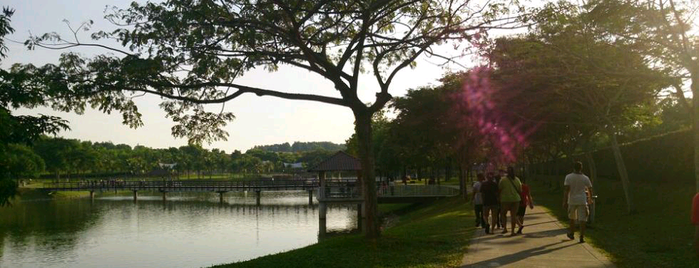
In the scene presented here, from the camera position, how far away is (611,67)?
14922 mm

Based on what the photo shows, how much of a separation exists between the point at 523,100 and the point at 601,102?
9.09ft

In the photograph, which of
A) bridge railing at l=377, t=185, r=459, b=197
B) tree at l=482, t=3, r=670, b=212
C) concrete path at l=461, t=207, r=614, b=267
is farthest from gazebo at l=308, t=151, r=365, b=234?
concrete path at l=461, t=207, r=614, b=267

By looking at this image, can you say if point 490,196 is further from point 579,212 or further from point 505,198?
point 579,212

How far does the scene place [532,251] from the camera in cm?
1142

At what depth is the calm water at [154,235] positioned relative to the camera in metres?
25.5

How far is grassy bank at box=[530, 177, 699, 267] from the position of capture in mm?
10906

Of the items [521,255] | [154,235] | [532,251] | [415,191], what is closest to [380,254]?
[521,255]

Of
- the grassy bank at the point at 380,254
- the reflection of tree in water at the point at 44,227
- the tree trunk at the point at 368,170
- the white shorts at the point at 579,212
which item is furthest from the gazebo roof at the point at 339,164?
the white shorts at the point at 579,212

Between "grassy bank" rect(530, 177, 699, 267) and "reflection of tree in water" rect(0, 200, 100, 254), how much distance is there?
942 inches

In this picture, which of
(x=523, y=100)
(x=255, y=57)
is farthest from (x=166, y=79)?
(x=523, y=100)

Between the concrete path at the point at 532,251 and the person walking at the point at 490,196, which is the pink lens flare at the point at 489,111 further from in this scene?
the concrete path at the point at 532,251

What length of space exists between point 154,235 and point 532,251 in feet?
89.5

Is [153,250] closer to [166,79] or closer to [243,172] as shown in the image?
[166,79]

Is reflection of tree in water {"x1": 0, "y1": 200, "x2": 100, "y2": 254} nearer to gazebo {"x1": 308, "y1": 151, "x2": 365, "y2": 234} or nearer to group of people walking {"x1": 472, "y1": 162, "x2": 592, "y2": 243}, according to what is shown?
gazebo {"x1": 308, "y1": 151, "x2": 365, "y2": 234}
